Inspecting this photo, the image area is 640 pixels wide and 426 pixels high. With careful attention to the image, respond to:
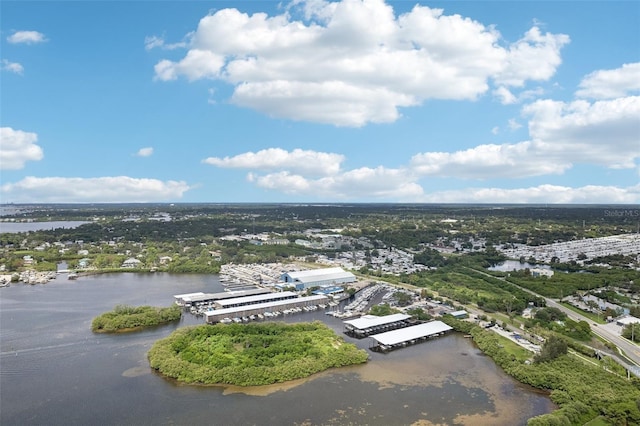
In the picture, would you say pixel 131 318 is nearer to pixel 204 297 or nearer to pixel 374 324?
pixel 204 297

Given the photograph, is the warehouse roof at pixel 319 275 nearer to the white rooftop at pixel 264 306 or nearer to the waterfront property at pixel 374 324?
the white rooftop at pixel 264 306

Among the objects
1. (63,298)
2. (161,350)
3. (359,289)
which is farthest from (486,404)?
(63,298)

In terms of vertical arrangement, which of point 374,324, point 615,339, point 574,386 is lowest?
point 615,339

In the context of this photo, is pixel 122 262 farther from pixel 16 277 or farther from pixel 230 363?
pixel 230 363

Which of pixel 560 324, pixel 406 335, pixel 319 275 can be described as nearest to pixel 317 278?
pixel 319 275

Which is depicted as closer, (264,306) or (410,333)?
(410,333)

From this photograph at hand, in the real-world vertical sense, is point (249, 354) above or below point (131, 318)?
below

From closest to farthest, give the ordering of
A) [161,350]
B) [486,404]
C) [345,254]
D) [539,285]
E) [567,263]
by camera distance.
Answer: [486,404] → [161,350] → [539,285] → [567,263] → [345,254]
